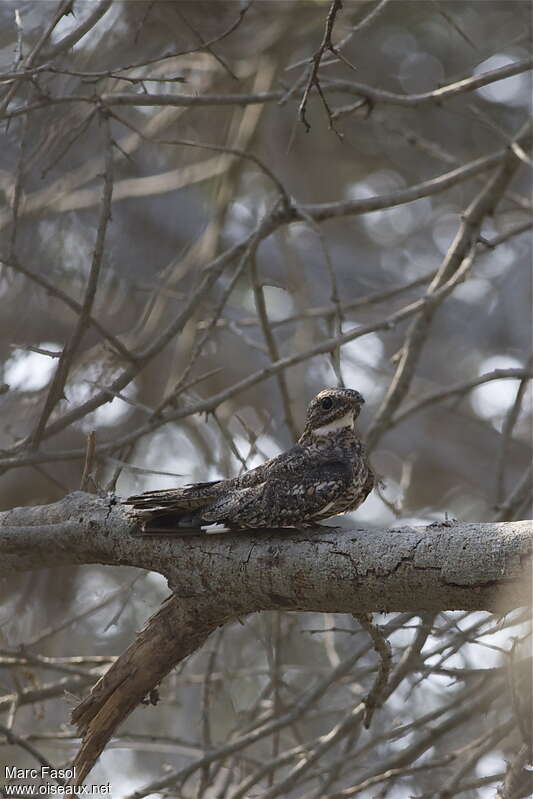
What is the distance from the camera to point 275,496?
3.21 m

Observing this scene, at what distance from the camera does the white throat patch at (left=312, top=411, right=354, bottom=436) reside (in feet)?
12.2

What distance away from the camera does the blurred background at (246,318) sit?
4141 mm

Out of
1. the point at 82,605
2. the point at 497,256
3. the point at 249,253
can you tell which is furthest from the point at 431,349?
the point at 249,253

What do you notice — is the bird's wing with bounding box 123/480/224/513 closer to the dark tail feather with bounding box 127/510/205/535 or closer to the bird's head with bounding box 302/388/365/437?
the dark tail feather with bounding box 127/510/205/535

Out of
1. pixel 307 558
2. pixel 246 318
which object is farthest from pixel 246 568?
pixel 246 318

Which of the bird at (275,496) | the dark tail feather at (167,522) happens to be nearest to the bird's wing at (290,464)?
the bird at (275,496)

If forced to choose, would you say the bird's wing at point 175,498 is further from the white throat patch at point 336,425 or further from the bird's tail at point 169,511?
the white throat patch at point 336,425

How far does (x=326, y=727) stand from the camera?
8.65m

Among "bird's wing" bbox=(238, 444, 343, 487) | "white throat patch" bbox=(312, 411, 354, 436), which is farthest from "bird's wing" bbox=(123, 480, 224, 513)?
"white throat patch" bbox=(312, 411, 354, 436)

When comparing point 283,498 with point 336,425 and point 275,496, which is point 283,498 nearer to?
point 275,496

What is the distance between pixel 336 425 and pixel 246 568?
2.78ft

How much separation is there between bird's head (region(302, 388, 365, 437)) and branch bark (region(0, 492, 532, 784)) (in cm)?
66

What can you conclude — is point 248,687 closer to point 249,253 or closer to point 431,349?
point 431,349

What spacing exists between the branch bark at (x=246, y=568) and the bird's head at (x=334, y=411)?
664 millimetres
